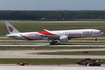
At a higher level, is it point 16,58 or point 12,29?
point 12,29

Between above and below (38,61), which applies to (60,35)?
above

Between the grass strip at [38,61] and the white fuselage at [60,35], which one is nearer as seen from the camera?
the grass strip at [38,61]

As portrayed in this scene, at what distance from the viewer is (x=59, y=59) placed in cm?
4481

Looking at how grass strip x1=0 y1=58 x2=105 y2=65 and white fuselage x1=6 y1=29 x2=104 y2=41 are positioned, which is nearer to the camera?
grass strip x1=0 y1=58 x2=105 y2=65

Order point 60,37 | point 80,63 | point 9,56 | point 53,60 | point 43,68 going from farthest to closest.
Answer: point 60,37 < point 9,56 < point 53,60 < point 80,63 < point 43,68

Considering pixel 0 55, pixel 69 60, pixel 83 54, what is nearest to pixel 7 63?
pixel 0 55

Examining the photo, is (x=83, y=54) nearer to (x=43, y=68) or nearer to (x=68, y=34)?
(x=68, y=34)

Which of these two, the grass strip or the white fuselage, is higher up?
the white fuselage

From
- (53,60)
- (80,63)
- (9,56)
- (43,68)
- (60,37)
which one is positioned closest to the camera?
(43,68)

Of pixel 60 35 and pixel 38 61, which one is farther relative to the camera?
pixel 60 35

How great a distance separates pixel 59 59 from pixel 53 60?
1.54m

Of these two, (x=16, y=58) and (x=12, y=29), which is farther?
(x=12, y=29)

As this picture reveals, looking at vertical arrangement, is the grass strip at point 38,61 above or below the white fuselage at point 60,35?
below

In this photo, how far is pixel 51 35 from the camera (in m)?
67.1
